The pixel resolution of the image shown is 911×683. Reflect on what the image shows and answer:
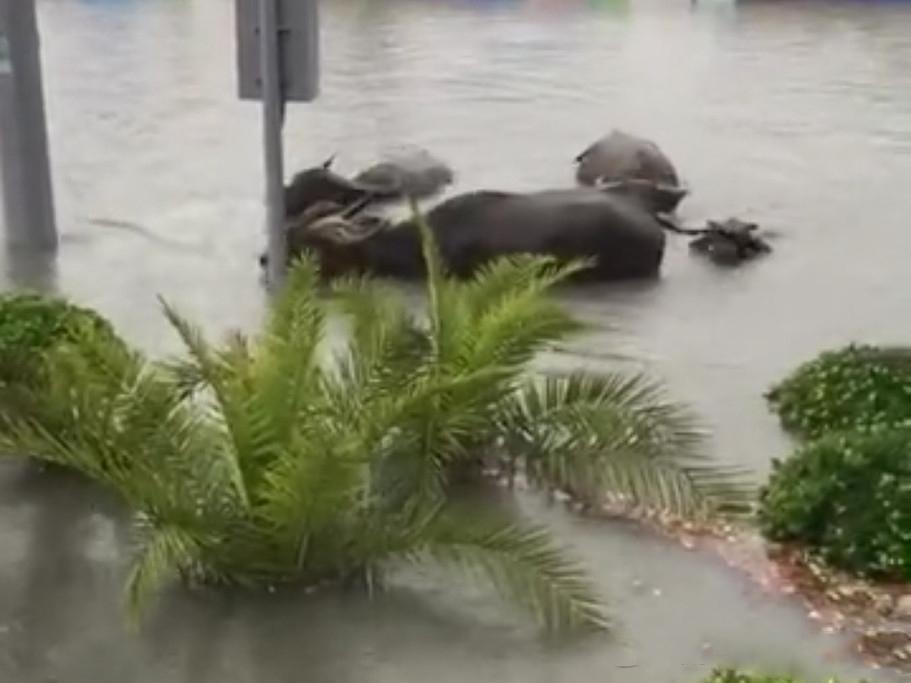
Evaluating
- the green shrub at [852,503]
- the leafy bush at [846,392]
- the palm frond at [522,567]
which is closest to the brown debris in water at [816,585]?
the green shrub at [852,503]

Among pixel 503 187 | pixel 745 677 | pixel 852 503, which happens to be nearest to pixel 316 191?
pixel 503 187

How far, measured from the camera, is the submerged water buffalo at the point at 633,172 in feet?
39.7

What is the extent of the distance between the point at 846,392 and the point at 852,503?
52.1 inches

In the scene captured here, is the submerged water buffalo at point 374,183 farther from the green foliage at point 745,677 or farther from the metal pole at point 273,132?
the green foliage at point 745,677

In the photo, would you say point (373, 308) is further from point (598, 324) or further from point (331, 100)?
point (331, 100)

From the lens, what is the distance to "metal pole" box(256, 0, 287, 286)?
9.70 metres

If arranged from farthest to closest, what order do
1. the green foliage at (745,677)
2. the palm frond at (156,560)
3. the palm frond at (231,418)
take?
the palm frond at (231,418) < the palm frond at (156,560) < the green foliage at (745,677)

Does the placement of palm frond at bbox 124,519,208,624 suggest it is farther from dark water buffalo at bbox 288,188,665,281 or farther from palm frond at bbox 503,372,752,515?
dark water buffalo at bbox 288,188,665,281

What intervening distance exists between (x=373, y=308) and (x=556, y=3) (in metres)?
17.2

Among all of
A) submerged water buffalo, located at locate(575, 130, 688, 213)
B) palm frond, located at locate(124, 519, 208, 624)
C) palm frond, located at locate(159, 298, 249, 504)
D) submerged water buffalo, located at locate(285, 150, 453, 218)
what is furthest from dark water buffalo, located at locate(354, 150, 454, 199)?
palm frond, located at locate(124, 519, 208, 624)

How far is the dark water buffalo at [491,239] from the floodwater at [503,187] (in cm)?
27

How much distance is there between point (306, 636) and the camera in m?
5.95

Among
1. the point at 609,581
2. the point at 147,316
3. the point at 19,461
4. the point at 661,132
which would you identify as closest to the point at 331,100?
the point at 661,132

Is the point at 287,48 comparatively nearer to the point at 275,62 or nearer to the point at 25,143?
the point at 275,62
